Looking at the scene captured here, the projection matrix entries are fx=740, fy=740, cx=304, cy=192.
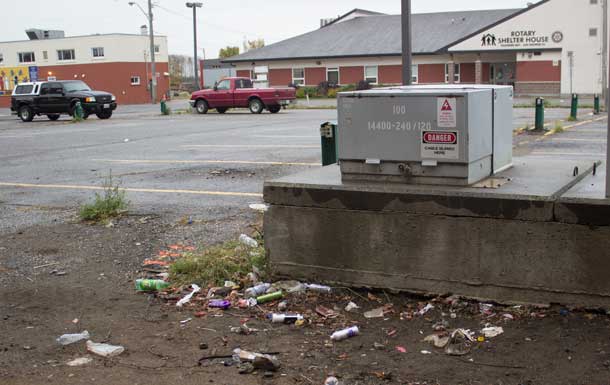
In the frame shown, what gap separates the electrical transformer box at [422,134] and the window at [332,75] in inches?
2308

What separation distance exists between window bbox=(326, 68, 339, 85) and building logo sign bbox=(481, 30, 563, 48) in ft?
44.2

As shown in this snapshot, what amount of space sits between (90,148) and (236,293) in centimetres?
1425

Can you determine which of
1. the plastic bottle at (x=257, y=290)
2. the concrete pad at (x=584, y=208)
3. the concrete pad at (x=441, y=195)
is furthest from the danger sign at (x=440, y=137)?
the plastic bottle at (x=257, y=290)

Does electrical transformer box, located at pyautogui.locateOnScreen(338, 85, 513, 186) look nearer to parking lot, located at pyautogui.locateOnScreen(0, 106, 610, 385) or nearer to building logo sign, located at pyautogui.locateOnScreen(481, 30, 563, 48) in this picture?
parking lot, located at pyautogui.locateOnScreen(0, 106, 610, 385)

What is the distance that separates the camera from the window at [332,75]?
63812 mm

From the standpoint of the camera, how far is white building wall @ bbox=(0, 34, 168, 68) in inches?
2830

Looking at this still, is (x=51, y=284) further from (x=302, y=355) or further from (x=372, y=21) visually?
(x=372, y=21)

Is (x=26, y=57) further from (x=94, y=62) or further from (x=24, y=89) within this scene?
(x=24, y=89)

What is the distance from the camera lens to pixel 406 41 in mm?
9070

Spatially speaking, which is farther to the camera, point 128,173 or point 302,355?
point 128,173

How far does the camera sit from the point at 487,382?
4172 mm

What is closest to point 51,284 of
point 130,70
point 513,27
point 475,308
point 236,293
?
point 236,293

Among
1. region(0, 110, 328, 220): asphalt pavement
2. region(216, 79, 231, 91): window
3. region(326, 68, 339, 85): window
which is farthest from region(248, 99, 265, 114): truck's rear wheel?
region(326, 68, 339, 85): window

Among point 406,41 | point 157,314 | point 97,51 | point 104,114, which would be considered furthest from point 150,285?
point 97,51
